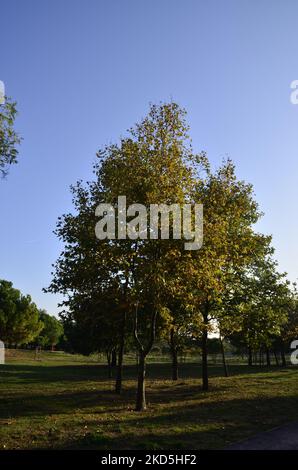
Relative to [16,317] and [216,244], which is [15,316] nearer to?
[16,317]

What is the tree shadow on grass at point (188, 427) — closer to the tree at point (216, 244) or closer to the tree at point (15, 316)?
the tree at point (216, 244)

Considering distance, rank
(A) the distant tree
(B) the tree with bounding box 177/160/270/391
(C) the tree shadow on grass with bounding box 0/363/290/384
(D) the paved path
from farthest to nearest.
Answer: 1. (A) the distant tree
2. (C) the tree shadow on grass with bounding box 0/363/290/384
3. (B) the tree with bounding box 177/160/270/391
4. (D) the paved path

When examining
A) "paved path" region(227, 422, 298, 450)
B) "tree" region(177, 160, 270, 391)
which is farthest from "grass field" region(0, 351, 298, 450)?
"tree" region(177, 160, 270, 391)

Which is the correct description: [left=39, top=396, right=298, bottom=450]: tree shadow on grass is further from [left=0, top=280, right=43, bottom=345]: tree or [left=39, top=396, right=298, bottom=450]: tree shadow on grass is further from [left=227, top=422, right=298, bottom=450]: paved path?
[left=0, top=280, right=43, bottom=345]: tree

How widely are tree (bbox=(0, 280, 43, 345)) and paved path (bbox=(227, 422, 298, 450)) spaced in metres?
74.6

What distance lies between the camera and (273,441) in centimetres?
1270

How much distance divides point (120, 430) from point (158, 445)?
272 centimetres

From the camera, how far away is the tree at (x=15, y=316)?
82.7 meters

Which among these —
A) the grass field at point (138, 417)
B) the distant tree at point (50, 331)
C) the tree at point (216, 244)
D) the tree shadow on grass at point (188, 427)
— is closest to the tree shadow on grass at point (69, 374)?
the grass field at point (138, 417)

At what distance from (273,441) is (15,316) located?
77.6 meters

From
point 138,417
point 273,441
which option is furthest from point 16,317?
point 273,441

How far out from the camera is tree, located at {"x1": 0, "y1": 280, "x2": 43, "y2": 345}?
271 ft

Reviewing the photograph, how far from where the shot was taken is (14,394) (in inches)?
1048
